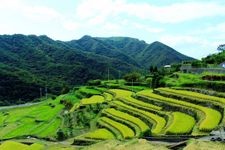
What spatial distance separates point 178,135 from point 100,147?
16.6 ft

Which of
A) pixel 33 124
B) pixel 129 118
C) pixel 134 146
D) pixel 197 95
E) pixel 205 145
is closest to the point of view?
pixel 205 145

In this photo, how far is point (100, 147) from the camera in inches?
950

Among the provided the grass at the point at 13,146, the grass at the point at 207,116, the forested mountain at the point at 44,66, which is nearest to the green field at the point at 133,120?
the grass at the point at 207,116

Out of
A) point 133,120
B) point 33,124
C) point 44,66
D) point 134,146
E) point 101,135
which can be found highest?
point 44,66

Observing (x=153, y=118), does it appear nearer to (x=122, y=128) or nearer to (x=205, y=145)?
(x=122, y=128)

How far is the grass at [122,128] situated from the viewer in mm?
30778

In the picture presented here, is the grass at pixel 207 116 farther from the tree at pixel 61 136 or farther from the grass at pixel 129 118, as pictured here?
the tree at pixel 61 136

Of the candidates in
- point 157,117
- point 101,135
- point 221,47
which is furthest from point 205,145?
point 221,47

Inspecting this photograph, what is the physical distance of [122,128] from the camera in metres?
34.0

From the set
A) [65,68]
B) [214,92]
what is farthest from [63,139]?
[65,68]

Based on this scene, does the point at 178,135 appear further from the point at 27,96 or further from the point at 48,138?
the point at 27,96

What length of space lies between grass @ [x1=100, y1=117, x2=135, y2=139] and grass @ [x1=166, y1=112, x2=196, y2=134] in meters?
2.93

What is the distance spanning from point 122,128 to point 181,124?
5.83m

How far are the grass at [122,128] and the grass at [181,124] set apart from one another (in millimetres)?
2927
